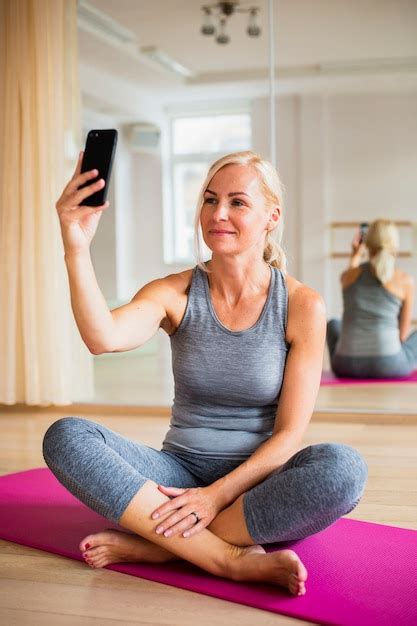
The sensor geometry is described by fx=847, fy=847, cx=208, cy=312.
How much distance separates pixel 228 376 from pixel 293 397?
16cm

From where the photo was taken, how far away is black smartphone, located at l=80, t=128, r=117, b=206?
1660 mm

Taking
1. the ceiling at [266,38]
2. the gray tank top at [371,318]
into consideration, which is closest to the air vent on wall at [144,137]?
the ceiling at [266,38]

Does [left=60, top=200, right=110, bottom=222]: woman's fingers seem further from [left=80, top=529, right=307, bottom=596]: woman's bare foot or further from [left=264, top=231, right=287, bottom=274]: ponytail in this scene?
[left=80, top=529, right=307, bottom=596]: woman's bare foot

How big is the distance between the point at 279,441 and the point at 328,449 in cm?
16

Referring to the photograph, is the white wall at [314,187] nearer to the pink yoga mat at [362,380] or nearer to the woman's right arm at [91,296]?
the pink yoga mat at [362,380]

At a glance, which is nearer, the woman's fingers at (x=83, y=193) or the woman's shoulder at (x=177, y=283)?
the woman's fingers at (x=83, y=193)

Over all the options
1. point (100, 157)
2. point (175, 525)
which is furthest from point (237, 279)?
point (175, 525)

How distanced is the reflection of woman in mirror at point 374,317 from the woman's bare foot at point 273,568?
10.1 ft

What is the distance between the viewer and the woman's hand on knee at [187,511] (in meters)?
1.75

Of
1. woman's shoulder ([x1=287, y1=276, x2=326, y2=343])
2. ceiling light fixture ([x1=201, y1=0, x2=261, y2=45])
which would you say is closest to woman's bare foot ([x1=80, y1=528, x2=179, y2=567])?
woman's shoulder ([x1=287, y1=276, x2=326, y2=343])

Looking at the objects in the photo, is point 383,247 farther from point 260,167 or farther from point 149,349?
point 260,167

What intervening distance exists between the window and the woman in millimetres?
4621

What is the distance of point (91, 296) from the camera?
5.68ft

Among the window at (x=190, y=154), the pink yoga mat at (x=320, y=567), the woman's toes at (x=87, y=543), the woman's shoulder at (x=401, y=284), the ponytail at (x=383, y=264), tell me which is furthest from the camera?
the window at (x=190, y=154)
